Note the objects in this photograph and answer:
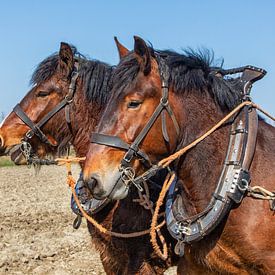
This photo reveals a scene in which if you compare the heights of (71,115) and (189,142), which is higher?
(189,142)

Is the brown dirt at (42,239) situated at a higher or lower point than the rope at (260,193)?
lower

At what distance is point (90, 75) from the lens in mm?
4832

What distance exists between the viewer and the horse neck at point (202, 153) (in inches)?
133

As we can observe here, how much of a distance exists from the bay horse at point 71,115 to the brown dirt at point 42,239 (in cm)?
233

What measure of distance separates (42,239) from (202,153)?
5752 mm

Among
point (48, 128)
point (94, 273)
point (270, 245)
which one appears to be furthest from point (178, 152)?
point (94, 273)

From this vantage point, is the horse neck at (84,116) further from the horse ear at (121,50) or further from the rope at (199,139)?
the rope at (199,139)

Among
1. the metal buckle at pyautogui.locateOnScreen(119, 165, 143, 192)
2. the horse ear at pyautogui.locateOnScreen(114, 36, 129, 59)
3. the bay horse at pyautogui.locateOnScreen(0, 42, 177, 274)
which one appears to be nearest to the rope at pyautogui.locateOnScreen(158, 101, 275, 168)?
the metal buckle at pyautogui.locateOnScreen(119, 165, 143, 192)

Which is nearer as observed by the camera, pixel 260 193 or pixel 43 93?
pixel 260 193

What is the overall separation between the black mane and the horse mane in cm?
137

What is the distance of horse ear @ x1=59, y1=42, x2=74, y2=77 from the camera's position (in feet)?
16.0

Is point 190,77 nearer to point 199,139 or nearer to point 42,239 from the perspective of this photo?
point 199,139

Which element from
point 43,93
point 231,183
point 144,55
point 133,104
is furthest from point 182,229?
point 43,93

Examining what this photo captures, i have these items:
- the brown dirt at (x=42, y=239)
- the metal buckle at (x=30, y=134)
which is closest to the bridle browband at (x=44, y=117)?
the metal buckle at (x=30, y=134)
